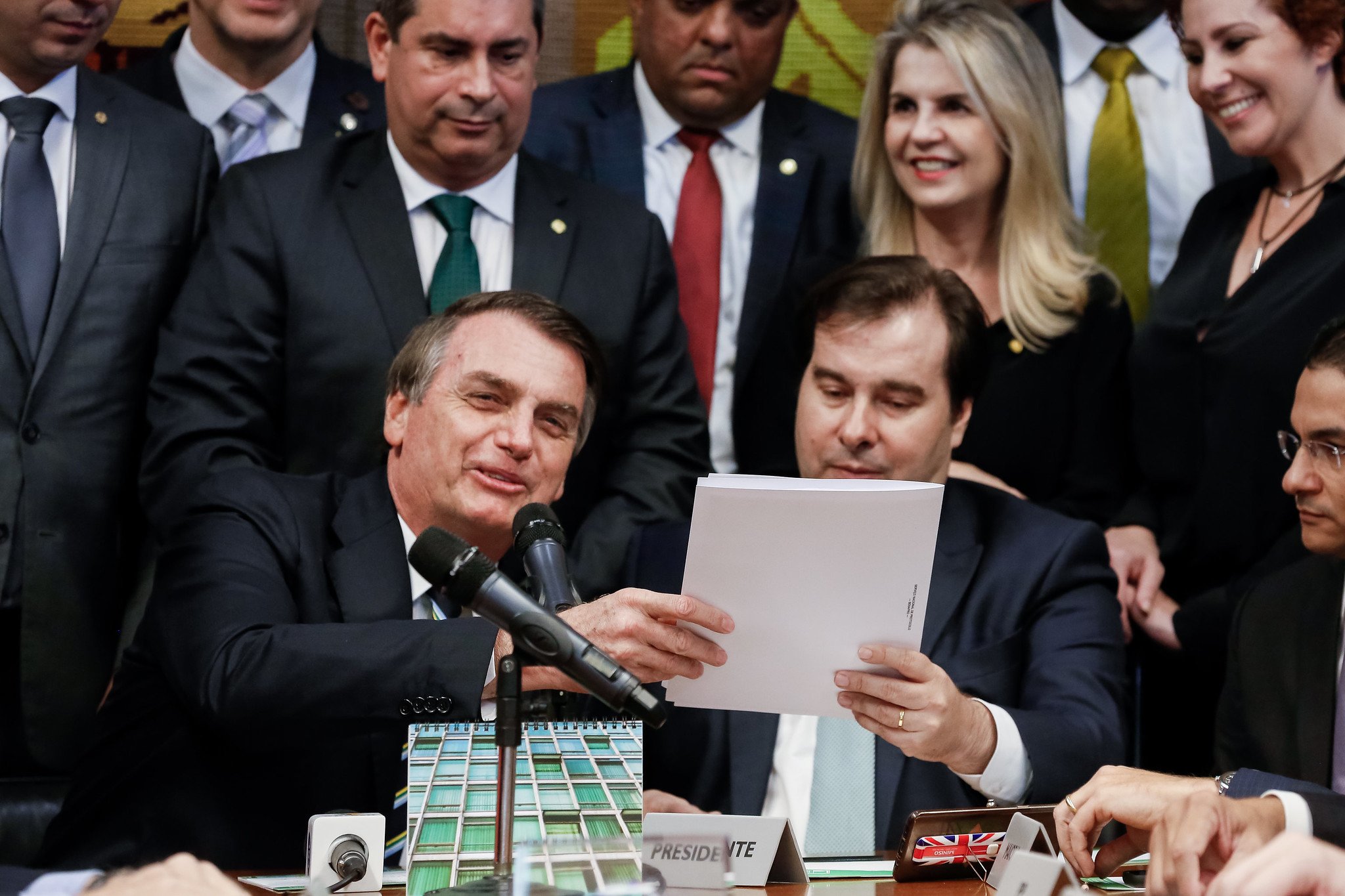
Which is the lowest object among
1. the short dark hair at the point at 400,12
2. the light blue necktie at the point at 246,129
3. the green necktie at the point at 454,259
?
the green necktie at the point at 454,259

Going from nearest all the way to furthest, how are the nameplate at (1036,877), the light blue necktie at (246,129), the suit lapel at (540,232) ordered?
the nameplate at (1036,877) < the suit lapel at (540,232) < the light blue necktie at (246,129)

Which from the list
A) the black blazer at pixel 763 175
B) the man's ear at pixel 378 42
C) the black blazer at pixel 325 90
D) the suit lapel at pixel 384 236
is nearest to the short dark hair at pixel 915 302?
the black blazer at pixel 763 175

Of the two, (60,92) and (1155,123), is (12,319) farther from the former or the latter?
(1155,123)

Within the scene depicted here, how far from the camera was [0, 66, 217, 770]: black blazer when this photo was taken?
3564 millimetres

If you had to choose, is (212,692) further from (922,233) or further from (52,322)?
(922,233)

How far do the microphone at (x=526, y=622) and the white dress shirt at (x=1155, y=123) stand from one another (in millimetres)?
2813

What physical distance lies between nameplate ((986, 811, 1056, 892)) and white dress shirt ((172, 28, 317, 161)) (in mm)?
2546

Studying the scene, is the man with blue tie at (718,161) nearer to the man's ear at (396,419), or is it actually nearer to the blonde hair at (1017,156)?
the blonde hair at (1017,156)

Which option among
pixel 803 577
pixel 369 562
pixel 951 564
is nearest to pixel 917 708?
pixel 803 577

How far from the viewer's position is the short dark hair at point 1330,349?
10.5ft

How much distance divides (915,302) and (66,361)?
191cm

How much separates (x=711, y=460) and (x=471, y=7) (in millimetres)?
1286

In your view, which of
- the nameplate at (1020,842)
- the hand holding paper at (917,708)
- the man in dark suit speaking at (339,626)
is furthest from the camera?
the man in dark suit speaking at (339,626)

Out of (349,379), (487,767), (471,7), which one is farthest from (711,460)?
(487,767)
